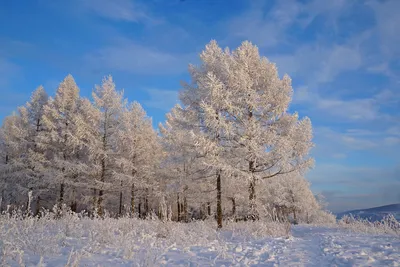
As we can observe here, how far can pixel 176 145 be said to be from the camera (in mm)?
14016

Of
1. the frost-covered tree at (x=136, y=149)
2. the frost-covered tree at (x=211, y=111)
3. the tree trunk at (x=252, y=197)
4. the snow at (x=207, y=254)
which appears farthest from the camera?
the frost-covered tree at (x=136, y=149)

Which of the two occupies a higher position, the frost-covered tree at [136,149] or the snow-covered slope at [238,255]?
the frost-covered tree at [136,149]

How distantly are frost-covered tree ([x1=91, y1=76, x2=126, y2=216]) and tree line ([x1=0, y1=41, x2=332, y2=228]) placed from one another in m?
0.07

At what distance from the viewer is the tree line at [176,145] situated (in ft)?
39.0

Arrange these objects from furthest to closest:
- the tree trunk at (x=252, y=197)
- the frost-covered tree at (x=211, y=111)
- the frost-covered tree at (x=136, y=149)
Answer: the frost-covered tree at (x=136, y=149) < the tree trunk at (x=252, y=197) < the frost-covered tree at (x=211, y=111)

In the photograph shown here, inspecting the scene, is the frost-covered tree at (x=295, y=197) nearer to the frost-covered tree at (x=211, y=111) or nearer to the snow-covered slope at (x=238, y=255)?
the frost-covered tree at (x=211, y=111)

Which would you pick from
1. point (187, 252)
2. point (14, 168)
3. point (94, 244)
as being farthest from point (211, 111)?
point (14, 168)

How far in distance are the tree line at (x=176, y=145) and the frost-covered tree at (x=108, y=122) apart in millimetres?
68

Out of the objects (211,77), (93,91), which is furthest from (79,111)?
(211,77)

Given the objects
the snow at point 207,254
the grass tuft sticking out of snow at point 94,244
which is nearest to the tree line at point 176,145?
the grass tuft sticking out of snow at point 94,244

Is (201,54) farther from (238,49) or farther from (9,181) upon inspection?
(9,181)

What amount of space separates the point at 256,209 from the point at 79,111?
14.9 metres

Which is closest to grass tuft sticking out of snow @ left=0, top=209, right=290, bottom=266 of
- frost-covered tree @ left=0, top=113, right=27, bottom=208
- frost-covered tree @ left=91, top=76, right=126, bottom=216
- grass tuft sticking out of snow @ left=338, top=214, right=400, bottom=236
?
grass tuft sticking out of snow @ left=338, top=214, right=400, bottom=236

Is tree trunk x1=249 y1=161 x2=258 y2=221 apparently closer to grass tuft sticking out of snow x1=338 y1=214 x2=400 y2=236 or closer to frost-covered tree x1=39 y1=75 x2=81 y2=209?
grass tuft sticking out of snow x1=338 y1=214 x2=400 y2=236
